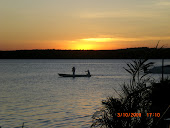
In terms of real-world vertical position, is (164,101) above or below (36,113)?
above

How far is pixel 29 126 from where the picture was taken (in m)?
16.6

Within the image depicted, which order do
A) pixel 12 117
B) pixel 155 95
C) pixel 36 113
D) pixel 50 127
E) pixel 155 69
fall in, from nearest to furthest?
pixel 155 95, pixel 50 127, pixel 12 117, pixel 36 113, pixel 155 69

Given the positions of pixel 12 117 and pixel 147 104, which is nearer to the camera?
pixel 147 104

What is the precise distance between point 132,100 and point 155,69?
215 feet

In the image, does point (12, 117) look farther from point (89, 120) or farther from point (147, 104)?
point (147, 104)

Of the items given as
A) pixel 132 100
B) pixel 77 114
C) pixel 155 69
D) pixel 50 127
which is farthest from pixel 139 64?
pixel 155 69

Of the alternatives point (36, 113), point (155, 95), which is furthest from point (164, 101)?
point (36, 113)

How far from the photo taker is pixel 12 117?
18641mm

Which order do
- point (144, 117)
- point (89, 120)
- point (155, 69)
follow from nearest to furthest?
point (144, 117) → point (89, 120) → point (155, 69)

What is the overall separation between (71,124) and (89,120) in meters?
1.24

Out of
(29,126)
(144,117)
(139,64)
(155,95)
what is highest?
(139,64)

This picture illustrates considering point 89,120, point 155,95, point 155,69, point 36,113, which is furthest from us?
point 155,69

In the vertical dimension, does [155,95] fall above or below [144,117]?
above

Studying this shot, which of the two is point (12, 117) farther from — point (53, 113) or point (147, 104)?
point (147, 104)
